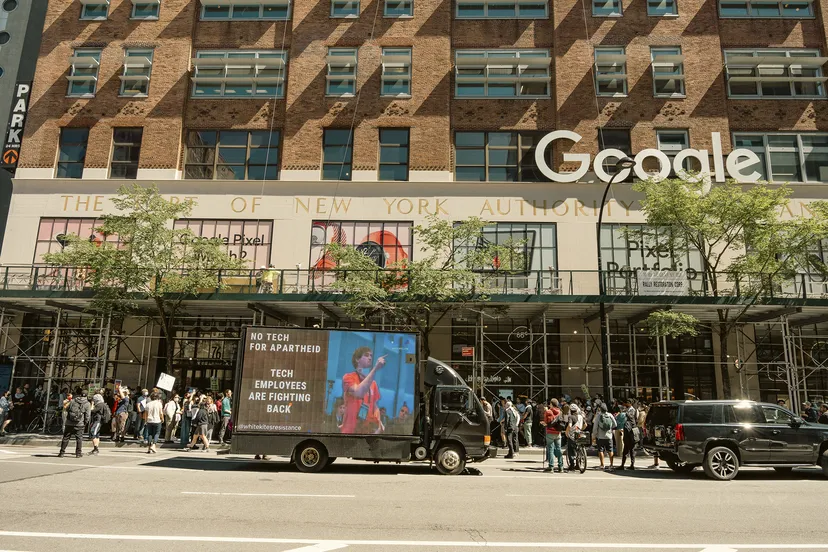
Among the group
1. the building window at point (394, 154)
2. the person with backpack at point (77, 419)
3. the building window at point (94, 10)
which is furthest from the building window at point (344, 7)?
the person with backpack at point (77, 419)

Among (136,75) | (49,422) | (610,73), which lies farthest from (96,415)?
(610,73)

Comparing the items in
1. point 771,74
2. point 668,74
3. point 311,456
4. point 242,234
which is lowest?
point 311,456

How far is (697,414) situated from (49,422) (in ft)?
73.6

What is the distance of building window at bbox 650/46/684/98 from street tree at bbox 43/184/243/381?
2153cm

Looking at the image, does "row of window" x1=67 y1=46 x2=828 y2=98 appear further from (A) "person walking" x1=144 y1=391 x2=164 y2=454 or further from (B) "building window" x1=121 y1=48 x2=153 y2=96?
(A) "person walking" x1=144 y1=391 x2=164 y2=454

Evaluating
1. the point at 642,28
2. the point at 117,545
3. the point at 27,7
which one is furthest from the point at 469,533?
the point at 27,7

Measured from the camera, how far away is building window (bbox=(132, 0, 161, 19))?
32062 mm

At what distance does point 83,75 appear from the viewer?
3128cm

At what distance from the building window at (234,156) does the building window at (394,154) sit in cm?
510

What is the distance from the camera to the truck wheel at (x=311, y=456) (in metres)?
14.5

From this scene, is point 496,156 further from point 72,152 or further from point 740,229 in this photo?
point 72,152

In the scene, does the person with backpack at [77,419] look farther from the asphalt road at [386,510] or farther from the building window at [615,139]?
the building window at [615,139]

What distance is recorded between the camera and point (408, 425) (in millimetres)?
14609

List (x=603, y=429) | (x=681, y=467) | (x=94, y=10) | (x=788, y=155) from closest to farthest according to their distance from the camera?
(x=681, y=467)
(x=603, y=429)
(x=788, y=155)
(x=94, y=10)
